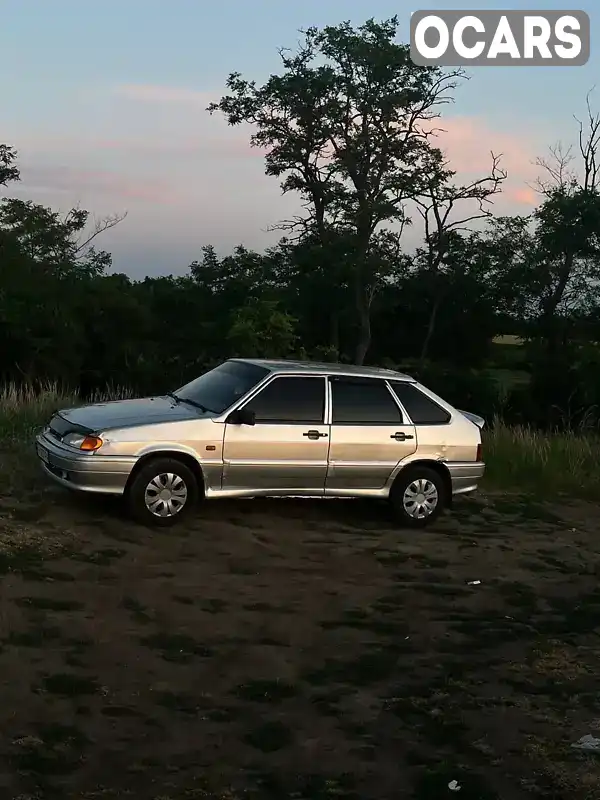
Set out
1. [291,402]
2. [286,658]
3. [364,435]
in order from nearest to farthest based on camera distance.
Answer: [286,658] → [291,402] → [364,435]

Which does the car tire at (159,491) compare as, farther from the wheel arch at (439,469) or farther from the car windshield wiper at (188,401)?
the wheel arch at (439,469)

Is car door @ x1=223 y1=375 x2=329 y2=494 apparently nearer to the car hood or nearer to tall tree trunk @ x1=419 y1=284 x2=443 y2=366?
the car hood

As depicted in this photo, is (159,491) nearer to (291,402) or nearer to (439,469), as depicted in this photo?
(291,402)

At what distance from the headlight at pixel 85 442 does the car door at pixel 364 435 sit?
2312 millimetres

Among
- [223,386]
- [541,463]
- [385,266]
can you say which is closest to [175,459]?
[223,386]

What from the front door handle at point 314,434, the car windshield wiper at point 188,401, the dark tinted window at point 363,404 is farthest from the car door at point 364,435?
the car windshield wiper at point 188,401

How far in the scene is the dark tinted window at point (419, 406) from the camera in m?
9.84

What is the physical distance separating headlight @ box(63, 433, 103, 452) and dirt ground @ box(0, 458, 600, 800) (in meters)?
0.68

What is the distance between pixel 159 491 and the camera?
28.3 ft

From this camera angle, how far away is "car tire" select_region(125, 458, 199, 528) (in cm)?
855

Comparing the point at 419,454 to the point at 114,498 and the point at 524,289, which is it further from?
the point at 524,289

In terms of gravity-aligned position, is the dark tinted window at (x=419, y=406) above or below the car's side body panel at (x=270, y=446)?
above

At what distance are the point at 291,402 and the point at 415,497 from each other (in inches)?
64.8

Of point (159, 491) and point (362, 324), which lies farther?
point (362, 324)
